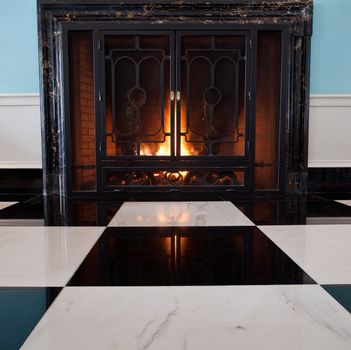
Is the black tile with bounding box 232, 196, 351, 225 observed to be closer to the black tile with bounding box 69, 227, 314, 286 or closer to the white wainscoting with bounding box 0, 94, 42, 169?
the black tile with bounding box 69, 227, 314, 286

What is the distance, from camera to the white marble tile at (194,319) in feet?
1.86

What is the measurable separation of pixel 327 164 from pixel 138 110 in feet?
3.85

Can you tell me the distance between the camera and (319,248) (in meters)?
A: 1.06

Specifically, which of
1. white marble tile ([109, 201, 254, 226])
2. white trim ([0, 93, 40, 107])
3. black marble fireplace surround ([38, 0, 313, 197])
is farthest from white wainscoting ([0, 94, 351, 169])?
white marble tile ([109, 201, 254, 226])

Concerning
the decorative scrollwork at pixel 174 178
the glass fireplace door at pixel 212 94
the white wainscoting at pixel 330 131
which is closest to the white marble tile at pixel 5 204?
the decorative scrollwork at pixel 174 178

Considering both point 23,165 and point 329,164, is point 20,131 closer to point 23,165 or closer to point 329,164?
point 23,165

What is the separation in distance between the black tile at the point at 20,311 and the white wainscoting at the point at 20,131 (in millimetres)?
1625

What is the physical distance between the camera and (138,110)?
2119mm

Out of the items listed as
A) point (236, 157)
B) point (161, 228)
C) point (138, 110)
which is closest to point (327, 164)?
point (236, 157)

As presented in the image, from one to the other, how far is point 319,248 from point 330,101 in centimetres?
144

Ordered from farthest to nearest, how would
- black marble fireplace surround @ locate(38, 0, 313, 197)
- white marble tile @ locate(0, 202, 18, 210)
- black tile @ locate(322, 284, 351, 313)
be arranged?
black marble fireplace surround @ locate(38, 0, 313, 197)
white marble tile @ locate(0, 202, 18, 210)
black tile @ locate(322, 284, 351, 313)

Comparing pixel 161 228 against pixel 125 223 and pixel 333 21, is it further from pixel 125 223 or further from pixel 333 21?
pixel 333 21

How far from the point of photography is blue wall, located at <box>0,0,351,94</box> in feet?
7.16

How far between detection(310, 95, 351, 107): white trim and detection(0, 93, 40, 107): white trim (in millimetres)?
1626
